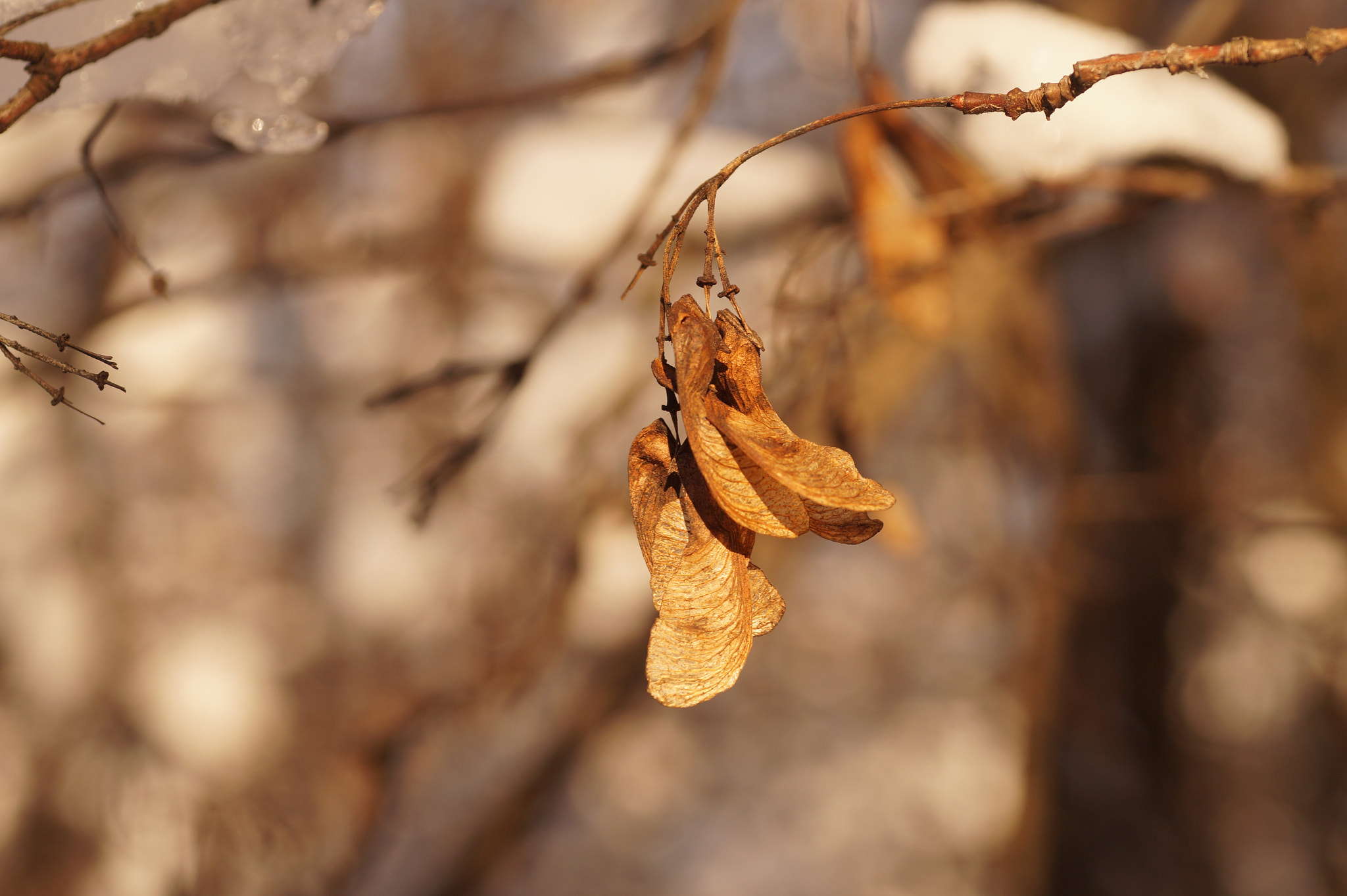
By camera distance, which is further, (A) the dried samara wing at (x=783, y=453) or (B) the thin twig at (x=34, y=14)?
(B) the thin twig at (x=34, y=14)

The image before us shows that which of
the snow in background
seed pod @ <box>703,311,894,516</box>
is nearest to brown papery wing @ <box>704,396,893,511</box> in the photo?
seed pod @ <box>703,311,894,516</box>

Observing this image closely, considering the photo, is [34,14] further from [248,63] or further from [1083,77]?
[1083,77]

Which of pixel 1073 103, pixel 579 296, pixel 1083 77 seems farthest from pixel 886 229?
pixel 1083 77

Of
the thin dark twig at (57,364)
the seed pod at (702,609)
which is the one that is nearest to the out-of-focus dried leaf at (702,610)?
the seed pod at (702,609)

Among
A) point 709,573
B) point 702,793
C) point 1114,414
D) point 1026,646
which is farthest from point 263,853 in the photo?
point 1114,414

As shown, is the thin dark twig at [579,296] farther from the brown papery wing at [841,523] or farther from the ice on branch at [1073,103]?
the brown papery wing at [841,523]

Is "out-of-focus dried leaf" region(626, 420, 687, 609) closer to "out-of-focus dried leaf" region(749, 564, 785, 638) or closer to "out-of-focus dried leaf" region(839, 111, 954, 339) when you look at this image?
"out-of-focus dried leaf" region(749, 564, 785, 638)

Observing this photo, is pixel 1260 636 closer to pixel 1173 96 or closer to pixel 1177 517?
pixel 1177 517
